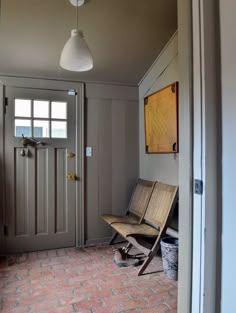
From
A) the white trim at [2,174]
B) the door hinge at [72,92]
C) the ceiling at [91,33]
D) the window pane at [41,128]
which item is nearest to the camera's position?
the ceiling at [91,33]

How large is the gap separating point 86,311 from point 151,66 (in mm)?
2640

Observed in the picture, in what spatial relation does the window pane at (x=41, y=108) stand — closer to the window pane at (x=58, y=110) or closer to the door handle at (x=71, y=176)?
the window pane at (x=58, y=110)

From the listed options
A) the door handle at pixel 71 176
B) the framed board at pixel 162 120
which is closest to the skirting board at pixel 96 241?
the door handle at pixel 71 176

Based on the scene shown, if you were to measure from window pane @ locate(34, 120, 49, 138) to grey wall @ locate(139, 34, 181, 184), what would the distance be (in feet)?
4.04

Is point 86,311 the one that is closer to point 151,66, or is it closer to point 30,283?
point 30,283

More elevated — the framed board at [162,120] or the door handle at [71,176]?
the framed board at [162,120]

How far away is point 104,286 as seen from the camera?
2.25 meters

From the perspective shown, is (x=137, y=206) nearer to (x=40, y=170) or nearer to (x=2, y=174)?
(x=40, y=170)

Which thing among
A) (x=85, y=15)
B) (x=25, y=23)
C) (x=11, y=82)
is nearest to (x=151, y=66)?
(x=85, y=15)

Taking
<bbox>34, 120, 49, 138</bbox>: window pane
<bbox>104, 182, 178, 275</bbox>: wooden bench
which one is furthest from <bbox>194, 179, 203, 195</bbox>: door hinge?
<bbox>34, 120, 49, 138</bbox>: window pane

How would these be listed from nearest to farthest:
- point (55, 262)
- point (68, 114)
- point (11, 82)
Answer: point (55, 262) < point (11, 82) < point (68, 114)

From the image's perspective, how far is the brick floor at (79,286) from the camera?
195 centimetres

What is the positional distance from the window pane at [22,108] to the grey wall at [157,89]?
56.5 inches

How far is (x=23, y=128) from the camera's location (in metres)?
3.04
